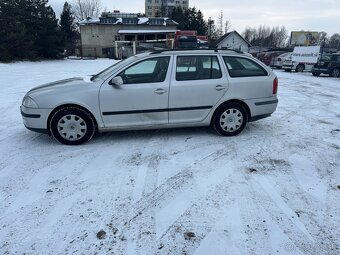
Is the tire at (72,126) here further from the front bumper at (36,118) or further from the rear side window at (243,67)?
the rear side window at (243,67)

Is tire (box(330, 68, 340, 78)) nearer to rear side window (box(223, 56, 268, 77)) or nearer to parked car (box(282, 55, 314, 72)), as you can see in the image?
parked car (box(282, 55, 314, 72))

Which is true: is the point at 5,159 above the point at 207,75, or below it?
below

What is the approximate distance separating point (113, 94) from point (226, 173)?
93.3 inches

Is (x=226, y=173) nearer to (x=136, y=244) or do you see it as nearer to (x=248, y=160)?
(x=248, y=160)

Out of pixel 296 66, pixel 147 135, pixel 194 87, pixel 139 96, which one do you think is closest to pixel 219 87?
pixel 194 87

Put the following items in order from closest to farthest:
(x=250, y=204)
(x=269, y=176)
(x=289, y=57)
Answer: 1. (x=250, y=204)
2. (x=269, y=176)
3. (x=289, y=57)

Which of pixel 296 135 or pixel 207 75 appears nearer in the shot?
pixel 207 75

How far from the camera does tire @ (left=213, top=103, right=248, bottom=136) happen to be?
18.2 feet

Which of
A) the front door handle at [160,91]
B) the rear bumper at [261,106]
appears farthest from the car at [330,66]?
the front door handle at [160,91]

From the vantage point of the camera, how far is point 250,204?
3.37m

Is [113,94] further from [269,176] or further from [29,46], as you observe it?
[29,46]

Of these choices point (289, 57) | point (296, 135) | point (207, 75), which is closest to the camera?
point (207, 75)

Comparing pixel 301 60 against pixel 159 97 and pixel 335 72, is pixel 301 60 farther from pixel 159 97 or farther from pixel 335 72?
pixel 159 97

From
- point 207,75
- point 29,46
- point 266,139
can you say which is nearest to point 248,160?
point 266,139
